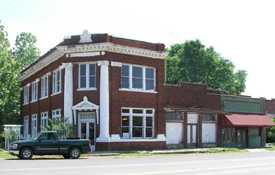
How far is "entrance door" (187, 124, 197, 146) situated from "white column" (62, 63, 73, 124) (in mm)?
11207

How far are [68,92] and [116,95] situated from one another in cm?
378

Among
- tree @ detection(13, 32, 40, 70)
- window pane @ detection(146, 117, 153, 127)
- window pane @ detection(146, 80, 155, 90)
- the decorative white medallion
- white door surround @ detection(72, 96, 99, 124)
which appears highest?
tree @ detection(13, 32, 40, 70)

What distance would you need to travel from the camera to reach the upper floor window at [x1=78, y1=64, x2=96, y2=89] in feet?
133

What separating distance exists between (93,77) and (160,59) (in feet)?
19.8

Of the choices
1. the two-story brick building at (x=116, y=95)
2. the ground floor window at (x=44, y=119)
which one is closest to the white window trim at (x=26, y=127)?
the ground floor window at (x=44, y=119)

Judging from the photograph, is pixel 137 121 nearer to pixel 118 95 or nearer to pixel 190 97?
pixel 118 95

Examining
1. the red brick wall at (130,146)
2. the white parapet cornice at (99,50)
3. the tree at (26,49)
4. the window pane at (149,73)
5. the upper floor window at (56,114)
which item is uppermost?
the tree at (26,49)

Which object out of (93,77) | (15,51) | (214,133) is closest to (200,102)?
(214,133)

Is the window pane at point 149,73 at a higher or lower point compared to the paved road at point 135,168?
higher

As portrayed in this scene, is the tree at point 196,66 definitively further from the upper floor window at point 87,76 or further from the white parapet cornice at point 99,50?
the upper floor window at point 87,76

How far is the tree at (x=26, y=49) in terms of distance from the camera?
81312 mm

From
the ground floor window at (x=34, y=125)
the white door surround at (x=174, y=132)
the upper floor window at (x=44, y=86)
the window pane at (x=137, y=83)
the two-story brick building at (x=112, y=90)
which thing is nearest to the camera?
the two-story brick building at (x=112, y=90)

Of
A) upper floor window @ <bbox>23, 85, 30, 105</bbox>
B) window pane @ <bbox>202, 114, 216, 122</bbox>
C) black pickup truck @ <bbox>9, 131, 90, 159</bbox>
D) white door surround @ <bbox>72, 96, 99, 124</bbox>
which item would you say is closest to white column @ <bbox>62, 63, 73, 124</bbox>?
white door surround @ <bbox>72, 96, 99, 124</bbox>

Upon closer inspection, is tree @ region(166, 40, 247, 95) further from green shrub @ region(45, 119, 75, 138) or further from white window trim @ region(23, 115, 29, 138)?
green shrub @ region(45, 119, 75, 138)
